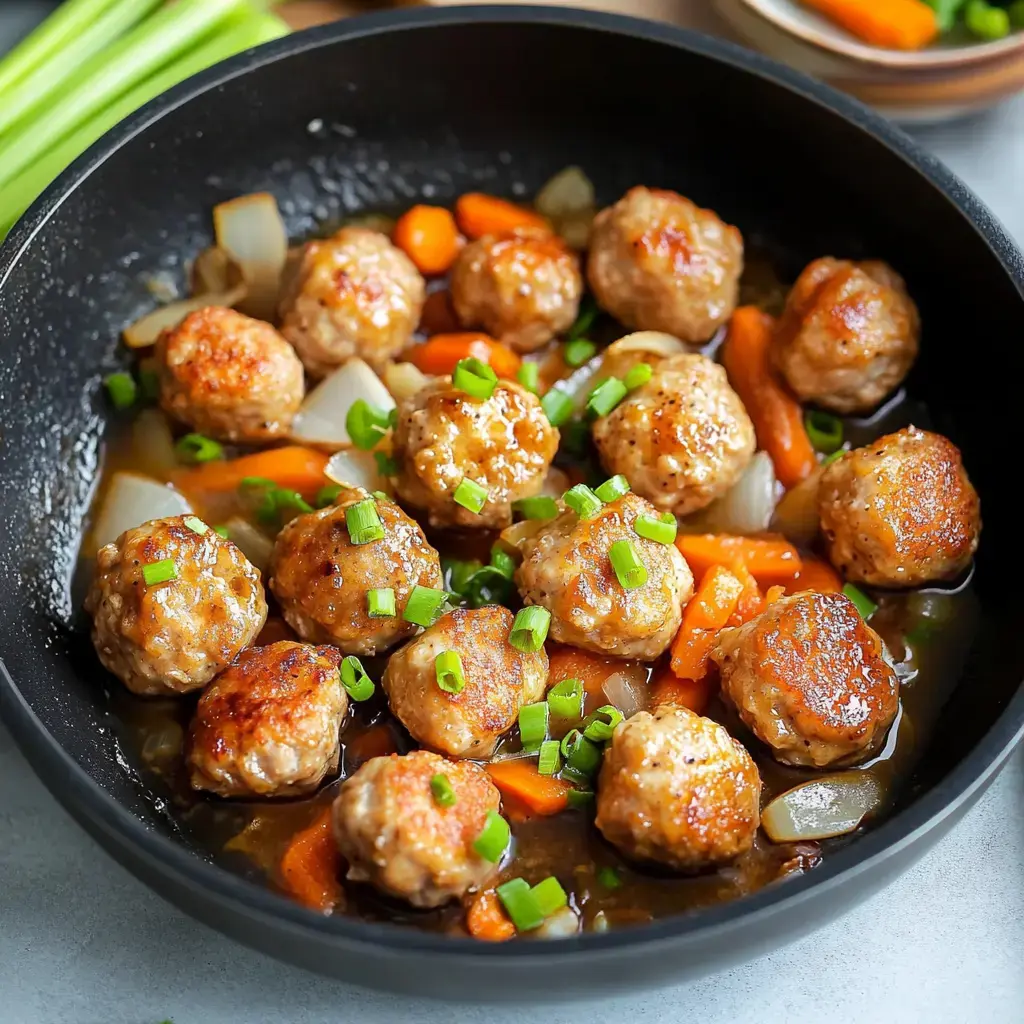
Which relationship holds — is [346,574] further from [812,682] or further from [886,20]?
[886,20]

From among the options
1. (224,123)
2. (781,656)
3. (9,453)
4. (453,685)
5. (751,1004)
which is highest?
(224,123)

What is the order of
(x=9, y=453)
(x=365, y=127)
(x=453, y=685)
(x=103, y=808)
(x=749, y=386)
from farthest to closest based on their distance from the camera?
1. (x=365, y=127)
2. (x=749, y=386)
3. (x=9, y=453)
4. (x=453, y=685)
5. (x=103, y=808)

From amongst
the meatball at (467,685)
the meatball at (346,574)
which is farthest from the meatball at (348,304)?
the meatball at (467,685)

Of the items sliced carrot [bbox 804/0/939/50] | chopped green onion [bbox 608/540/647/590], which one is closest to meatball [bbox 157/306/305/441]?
chopped green onion [bbox 608/540/647/590]

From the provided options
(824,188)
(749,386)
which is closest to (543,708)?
(749,386)

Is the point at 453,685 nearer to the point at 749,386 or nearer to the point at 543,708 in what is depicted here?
the point at 543,708

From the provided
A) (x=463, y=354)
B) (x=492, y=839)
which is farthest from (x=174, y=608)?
(x=463, y=354)
